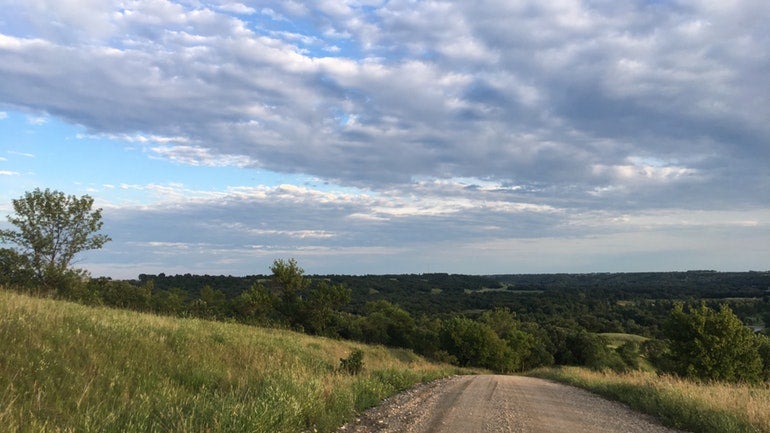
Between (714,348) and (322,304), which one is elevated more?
(322,304)

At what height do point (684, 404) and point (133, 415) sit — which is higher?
point (133, 415)

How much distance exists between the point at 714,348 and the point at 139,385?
156 ft

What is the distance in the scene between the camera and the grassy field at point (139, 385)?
5684 millimetres

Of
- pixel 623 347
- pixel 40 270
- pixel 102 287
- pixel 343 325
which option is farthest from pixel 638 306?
pixel 40 270

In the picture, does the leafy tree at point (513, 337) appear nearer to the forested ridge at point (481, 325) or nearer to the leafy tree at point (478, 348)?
the forested ridge at point (481, 325)

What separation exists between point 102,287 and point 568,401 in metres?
64.2

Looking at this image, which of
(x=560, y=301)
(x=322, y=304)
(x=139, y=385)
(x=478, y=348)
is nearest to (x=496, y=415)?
(x=139, y=385)

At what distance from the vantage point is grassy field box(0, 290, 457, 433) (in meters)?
5.68

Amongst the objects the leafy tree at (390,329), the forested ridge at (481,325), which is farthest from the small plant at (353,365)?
the leafy tree at (390,329)

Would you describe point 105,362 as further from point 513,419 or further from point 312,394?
point 513,419

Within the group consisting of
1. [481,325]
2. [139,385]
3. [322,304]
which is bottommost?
[481,325]

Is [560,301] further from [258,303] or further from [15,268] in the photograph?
[15,268]

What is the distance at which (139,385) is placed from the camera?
7.50 metres

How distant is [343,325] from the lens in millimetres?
78062
